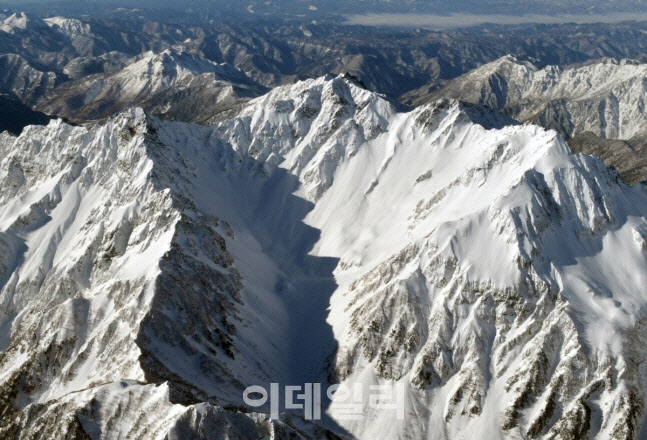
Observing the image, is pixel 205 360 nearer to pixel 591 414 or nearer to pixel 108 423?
pixel 108 423

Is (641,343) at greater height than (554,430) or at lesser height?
greater

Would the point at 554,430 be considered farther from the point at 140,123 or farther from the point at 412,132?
the point at 140,123

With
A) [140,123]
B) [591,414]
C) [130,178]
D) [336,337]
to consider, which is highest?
[140,123]

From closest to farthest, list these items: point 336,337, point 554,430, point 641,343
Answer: point 554,430
point 641,343
point 336,337

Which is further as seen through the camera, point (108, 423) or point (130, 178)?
point (130, 178)

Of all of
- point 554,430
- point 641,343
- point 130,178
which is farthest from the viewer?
point 130,178

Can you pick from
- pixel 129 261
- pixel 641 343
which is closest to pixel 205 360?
pixel 129 261

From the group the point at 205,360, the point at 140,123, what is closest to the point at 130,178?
the point at 140,123
